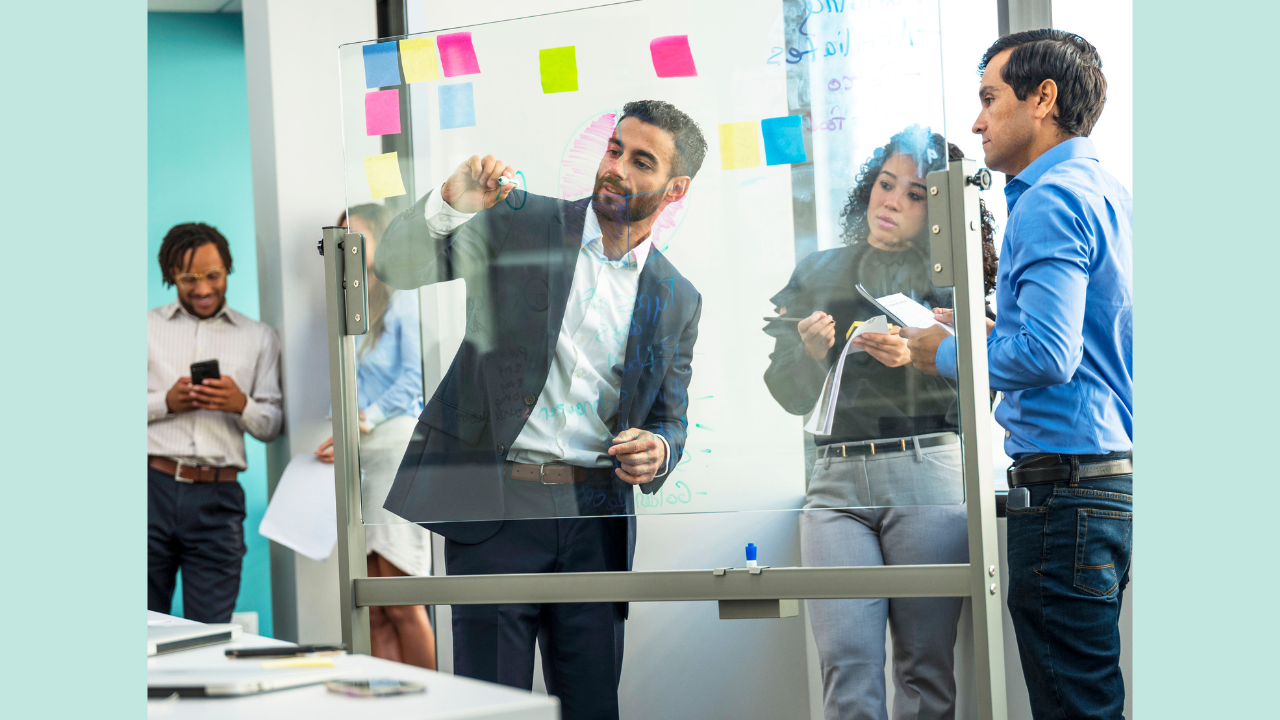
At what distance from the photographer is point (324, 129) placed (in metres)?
3.33

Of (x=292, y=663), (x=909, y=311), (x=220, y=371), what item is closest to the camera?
(x=292, y=663)

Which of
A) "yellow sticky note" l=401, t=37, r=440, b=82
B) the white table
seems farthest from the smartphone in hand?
the white table

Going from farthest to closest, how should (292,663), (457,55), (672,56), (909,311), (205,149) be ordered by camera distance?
1. (205,149)
2. (457,55)
3. (672,56)
4. (909,311)
5. (292,663)

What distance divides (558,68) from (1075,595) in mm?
1338

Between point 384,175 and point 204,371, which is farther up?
point 384,175

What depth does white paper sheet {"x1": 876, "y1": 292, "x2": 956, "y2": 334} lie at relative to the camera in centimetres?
161

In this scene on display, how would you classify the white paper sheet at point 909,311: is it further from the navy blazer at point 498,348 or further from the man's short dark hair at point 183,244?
the man's short dark hair at point 183,244

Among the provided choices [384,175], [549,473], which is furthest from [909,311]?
[384,175]

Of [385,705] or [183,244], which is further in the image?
[183,244]

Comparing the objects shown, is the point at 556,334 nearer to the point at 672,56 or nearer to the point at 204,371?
the point at 672,56

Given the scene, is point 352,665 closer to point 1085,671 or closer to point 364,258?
point 364,258

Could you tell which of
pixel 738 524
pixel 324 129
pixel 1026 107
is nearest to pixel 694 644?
pixel 738 524

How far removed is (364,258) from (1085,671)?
155 centimetres

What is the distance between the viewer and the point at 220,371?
3.23m
